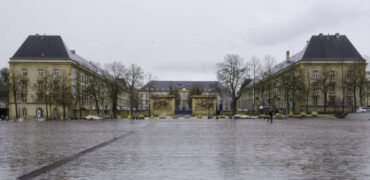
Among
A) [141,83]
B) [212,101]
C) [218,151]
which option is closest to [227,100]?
[212,101]

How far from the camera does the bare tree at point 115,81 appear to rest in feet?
226

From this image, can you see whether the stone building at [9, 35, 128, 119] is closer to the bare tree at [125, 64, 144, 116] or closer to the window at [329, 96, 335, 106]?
the bare tree at [125, 64, 144, 116]

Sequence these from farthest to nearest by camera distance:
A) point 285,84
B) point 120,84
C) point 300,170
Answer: point 120,84
point 285,84
point 300,170

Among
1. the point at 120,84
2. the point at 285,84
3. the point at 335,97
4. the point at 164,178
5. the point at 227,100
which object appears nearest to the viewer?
the point at 164,178

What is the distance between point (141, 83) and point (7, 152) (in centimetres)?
6132

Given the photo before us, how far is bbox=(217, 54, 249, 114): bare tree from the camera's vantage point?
243 ft

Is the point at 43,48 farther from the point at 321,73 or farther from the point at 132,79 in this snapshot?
the point at 321,73

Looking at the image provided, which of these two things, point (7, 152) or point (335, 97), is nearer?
point (7, 152)

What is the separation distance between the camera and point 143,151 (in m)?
12.9

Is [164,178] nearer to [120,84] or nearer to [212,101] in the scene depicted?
[120,84]

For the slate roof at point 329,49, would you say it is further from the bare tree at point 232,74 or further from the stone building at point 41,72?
the stone building at point 41,72

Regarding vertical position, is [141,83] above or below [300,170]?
above

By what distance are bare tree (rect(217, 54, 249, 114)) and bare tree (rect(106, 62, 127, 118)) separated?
18390 millimetres

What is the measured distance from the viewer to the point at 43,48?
79312mm
